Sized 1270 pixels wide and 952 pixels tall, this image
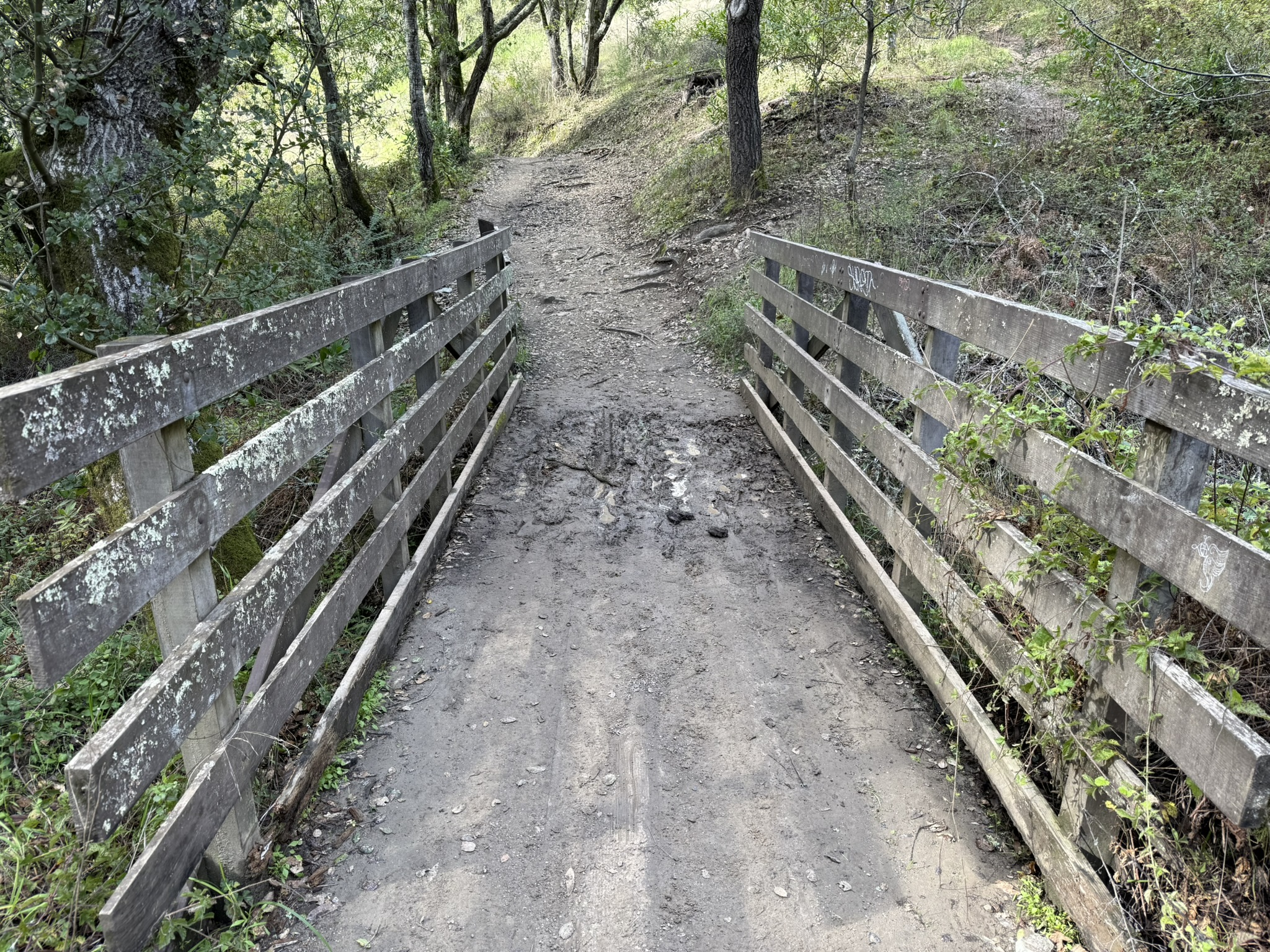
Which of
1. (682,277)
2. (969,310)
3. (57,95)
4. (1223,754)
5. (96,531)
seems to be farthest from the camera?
(682,277)

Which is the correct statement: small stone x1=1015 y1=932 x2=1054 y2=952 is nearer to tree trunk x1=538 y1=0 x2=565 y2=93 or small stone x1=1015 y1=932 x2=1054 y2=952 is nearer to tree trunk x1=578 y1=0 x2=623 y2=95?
tree trunk x1=538 y1=0 x2=565 y2=93

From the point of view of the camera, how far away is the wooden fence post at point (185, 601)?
2023mm

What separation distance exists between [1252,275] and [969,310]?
5.73m

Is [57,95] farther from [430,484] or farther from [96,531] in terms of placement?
[96,531]

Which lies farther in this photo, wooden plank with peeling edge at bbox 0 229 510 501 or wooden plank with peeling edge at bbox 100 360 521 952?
wooden plank with peeling edge at bbox 100 360 521 952

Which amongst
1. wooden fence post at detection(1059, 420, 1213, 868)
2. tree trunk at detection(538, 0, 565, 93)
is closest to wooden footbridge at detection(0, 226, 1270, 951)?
wooden fence post at detection(1059, 420, 1213, 868)

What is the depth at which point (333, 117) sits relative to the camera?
5.77 metres

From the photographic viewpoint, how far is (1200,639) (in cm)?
203

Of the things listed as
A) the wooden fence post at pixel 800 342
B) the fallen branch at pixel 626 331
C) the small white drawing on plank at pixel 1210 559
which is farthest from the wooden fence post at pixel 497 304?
the small white drawing on plank at pixel 1210 559

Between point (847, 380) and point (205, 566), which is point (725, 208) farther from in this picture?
point (205, 566)

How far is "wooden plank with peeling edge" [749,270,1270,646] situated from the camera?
1.75m

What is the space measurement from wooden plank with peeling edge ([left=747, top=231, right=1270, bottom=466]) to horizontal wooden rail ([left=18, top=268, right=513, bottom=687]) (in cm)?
250

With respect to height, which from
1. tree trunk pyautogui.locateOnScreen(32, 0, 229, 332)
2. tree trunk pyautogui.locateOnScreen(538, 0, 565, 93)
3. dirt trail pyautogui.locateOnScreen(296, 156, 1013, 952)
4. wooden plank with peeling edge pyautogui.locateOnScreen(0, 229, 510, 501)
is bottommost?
dirt trail pyautogui.locateOnScreen(296, 156, 1013, 952)

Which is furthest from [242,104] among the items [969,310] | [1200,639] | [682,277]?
[682,277]
